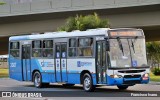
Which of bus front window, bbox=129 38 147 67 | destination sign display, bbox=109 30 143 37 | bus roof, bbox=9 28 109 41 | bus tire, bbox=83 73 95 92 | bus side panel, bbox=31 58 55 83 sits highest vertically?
bus roof, bbox=9 28 109 41

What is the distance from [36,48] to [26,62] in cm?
130

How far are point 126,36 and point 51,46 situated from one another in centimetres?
503

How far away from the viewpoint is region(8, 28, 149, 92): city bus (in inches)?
818

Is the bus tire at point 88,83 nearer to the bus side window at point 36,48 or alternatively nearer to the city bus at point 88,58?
the city bus at point 88,58

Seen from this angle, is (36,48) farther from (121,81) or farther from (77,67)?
(121,81)

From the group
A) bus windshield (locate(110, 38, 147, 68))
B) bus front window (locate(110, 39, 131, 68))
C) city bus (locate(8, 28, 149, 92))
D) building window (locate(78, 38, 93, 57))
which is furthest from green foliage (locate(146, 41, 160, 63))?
bus front window (locate(110, 39, 131, 68))

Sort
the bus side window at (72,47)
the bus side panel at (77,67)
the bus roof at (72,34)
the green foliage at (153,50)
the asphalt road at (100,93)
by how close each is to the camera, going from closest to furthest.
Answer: the asphalt road at (100,93), the bus roof at (72,34), the bus side panel at (77,67), the bus side window at (72,47), the green foliage at (153,50)

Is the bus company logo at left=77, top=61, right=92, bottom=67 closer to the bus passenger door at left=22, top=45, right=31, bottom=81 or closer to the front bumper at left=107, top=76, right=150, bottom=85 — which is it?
the front bumper at left=107, top=76, right=150, bottom=85

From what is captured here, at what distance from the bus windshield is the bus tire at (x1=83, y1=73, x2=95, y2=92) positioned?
1.63 meters

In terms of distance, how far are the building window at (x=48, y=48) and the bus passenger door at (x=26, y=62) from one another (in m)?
1.61

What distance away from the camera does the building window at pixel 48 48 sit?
2485 centimetres

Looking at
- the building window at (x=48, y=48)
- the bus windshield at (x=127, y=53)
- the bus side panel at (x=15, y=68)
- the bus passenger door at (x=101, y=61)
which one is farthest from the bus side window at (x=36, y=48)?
the bus windshield at (x=127, y=53)

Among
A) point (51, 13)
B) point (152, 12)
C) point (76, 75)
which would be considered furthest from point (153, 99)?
point (51, 13)

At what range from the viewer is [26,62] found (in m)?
26.9
